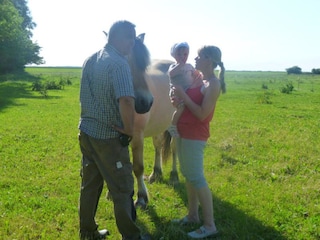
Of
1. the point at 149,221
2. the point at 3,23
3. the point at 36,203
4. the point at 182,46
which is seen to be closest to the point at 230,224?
the point at 149,221

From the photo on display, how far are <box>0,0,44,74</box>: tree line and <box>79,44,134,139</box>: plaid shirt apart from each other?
25.9 metres

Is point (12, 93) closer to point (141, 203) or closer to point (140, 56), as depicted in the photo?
point (141, 203)

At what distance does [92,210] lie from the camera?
12.0 feet

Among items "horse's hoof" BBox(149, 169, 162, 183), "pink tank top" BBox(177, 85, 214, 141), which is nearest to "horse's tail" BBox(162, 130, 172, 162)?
"horse's hoof" BBox(149, 169, 162, 183)

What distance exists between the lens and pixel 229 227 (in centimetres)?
426

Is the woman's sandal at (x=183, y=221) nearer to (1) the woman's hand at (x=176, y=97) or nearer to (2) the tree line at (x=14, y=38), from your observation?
(1) the woman's hand at (x=176, y=97)

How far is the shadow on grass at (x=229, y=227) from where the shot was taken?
405 cm

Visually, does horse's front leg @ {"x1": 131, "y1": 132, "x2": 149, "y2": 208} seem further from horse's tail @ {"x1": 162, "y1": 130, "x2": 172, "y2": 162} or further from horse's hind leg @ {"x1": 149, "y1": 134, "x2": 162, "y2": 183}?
horse's tail @ {"x1": 162, "y1": 130, "x2": 172, "y2": 162}

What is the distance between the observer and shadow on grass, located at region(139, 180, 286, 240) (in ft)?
13.3

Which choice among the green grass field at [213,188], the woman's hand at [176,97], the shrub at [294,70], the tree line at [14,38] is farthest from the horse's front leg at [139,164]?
the shrub at [294,70]

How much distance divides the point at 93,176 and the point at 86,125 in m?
0.54

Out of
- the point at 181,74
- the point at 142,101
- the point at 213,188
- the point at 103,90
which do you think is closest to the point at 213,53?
the point at 181,74

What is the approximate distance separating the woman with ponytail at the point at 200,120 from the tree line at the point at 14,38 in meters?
25.9

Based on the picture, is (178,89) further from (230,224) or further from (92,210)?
(230,224)
